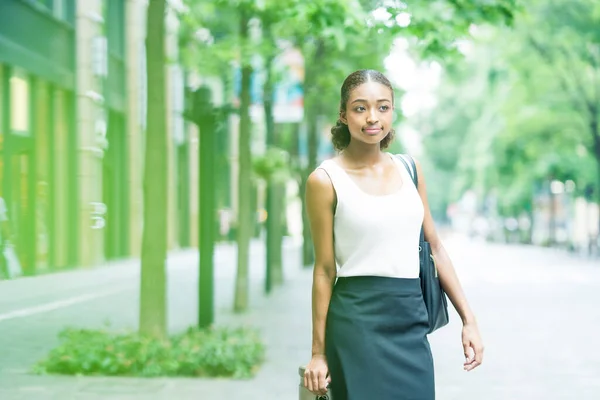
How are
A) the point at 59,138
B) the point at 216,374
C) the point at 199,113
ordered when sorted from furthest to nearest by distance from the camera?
1. the point at 59,138
2. the point at 199,113
3. the point at 216,374

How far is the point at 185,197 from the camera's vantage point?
3438cm

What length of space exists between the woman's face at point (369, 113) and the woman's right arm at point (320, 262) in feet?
0.57

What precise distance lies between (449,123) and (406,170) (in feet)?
228

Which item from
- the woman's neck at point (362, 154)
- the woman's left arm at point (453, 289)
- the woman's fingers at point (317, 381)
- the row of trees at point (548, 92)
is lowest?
the woman's fingers at point (317, 381)

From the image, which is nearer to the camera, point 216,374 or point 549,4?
point 216,374

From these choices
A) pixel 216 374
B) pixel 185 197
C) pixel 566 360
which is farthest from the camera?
pixel 185 197

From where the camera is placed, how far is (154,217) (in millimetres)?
8078

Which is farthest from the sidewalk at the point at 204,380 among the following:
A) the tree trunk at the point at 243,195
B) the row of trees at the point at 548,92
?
the row of trees at the point at 548,92

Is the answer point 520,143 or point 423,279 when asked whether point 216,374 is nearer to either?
point 423,279

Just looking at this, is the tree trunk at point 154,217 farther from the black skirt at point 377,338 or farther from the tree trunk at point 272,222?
the tree trunk at point 272,222

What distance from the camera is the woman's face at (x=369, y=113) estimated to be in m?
2.87

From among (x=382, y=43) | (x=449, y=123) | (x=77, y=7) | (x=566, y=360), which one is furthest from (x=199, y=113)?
(x=449, y=123)

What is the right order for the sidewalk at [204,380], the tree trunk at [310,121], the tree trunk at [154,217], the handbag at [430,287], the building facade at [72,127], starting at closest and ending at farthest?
the handbag at [430,287] → the sidewalk at [204,380] → the tree trunk at [154,217] → the building facade at [72,127] → the tree trunk at [310,121]

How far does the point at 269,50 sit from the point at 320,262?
966 centimetres
